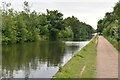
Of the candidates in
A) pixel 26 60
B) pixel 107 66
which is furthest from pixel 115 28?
pixel 107 66

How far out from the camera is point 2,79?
16828 mm

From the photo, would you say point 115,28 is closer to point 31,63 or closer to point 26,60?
point 26,60

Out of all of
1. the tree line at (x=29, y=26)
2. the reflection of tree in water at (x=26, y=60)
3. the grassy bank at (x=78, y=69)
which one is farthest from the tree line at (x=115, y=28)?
the tree line at (x=29, y=26)

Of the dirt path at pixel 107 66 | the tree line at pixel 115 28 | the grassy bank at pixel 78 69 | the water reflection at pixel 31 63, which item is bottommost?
the water reflection at pixel 31 63

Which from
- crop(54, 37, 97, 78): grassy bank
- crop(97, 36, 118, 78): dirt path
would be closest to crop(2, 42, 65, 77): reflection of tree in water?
crop(54, 37, 97, 78): grassy bank

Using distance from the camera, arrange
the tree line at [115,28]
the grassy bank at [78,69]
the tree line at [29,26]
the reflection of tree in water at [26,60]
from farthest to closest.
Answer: the tree line at [29,26] → the tree line at [115,28] → the reflection of tree in water at [26,60] → the grassy bank at [78,69]

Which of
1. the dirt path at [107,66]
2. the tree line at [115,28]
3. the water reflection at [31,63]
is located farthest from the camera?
the tree line at [115,28]

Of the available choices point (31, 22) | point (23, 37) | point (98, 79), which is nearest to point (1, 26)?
point (23, 37)

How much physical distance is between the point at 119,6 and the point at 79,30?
12406cm

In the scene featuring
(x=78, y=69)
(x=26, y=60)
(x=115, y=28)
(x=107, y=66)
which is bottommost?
(x=26, y=60)

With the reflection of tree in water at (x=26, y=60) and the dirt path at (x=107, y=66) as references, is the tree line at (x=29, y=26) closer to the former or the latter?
the reflection of tree in water at (x=26, y=60)

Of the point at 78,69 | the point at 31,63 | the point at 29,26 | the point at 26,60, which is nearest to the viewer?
the point at 78,69

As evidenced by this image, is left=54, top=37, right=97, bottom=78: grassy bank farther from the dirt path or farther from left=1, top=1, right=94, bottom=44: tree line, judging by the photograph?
left=1, top=1, right=94, bottom=44: tree line

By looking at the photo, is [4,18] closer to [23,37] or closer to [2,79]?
[23,37]
